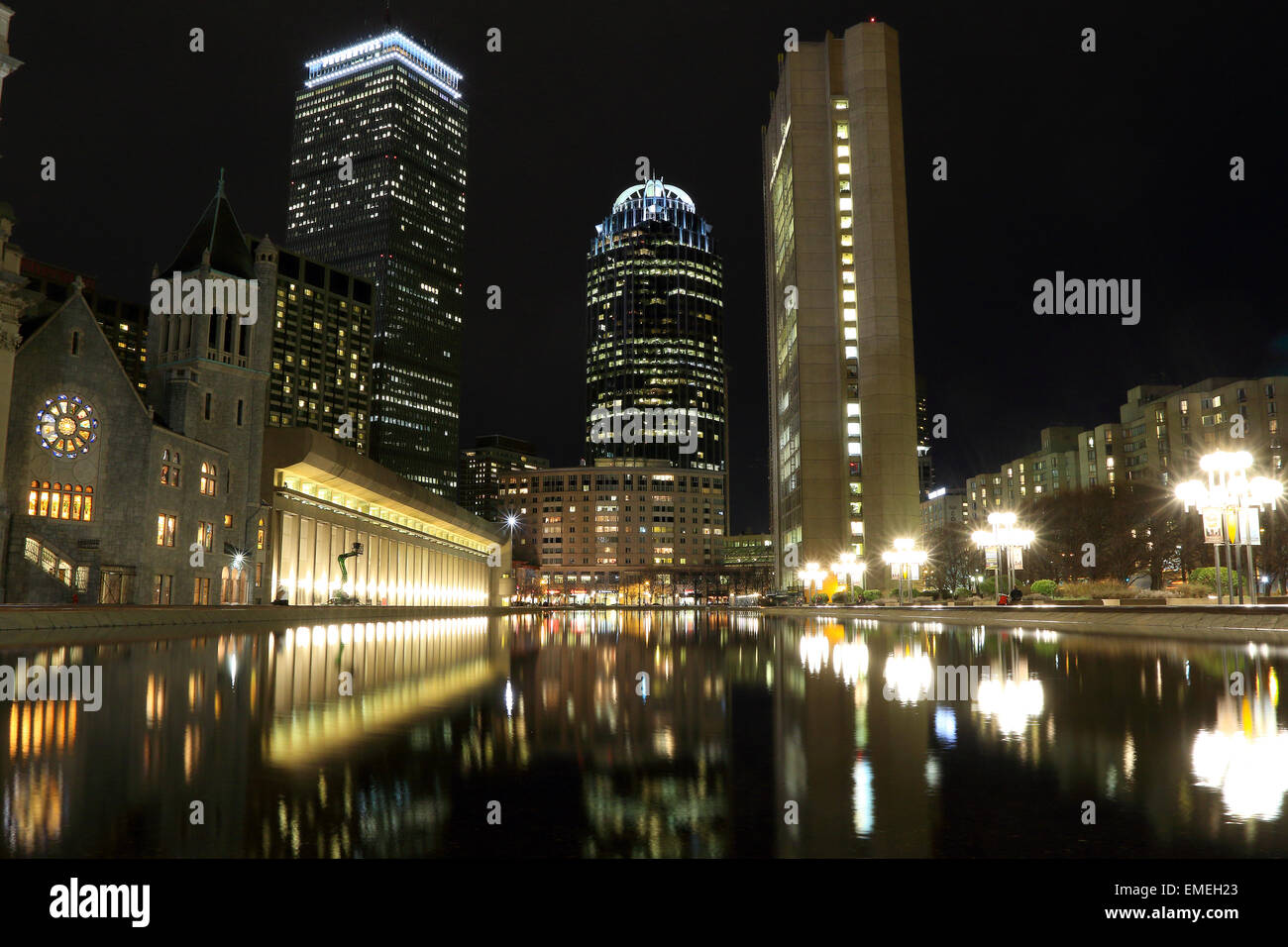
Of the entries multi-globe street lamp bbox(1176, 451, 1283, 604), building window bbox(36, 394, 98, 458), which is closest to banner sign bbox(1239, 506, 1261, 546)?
multi-globe street lamp bbox(1176, 451, 1283, 604)

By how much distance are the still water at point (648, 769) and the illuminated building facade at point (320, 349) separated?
17609 cm

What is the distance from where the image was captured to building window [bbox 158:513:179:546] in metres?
47.2

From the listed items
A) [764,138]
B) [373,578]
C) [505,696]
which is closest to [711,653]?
[505,696]

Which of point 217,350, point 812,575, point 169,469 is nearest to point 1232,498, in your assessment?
point 169,469

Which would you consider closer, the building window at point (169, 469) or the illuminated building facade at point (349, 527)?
the building window at point (169, 469)

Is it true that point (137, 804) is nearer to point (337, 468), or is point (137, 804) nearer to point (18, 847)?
point (18, 847)

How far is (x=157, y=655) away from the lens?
17.2m

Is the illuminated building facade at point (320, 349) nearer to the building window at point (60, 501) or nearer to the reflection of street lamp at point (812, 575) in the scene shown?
the reflection of street lamp at point (812, 575)

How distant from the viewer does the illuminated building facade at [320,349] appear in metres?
179

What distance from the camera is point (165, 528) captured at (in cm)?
4772

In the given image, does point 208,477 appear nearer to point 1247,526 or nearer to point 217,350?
point 217,350

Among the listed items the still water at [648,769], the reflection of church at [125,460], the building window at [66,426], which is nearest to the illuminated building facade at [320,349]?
the reflection of church at [125,460]
